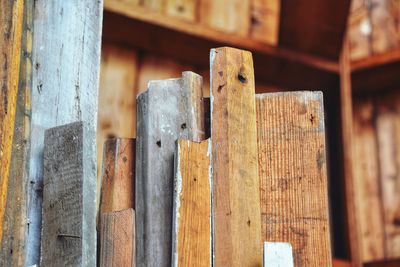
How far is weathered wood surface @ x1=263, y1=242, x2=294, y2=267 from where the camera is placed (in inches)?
78.5

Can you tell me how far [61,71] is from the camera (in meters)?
2.36

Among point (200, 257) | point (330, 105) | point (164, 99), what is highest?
point (330, 105)

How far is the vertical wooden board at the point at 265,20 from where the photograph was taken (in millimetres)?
4887

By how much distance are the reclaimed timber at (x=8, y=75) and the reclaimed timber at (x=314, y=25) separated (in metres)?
2.32

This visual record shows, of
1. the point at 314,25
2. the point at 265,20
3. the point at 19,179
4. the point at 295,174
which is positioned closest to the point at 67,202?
the point at 19,179

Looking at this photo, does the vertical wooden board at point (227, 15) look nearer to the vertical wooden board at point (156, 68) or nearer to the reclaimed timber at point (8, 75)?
the vertical wooden board at point (156, 68)

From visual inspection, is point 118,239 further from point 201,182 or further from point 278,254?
point 278,254

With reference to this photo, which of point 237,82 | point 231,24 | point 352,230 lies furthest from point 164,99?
point 231,24

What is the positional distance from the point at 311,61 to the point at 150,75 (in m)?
0.89

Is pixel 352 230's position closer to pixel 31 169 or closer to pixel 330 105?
pixel 330 105

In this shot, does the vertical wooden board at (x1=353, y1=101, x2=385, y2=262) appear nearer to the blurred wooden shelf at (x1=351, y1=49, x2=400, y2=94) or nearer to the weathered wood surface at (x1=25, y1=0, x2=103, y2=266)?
the blurred wooden shelf at (x1=351, y1=49, x2=400, y2=94)

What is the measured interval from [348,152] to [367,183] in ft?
1.27

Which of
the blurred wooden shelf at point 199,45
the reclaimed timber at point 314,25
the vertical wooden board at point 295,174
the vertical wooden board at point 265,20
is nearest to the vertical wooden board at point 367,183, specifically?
the blurred wooden shelf at point 199,45

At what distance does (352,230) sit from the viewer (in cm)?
433
